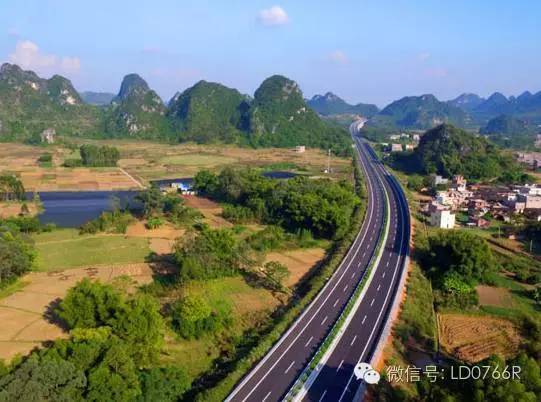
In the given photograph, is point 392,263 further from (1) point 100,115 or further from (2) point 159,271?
(1) point 100,115

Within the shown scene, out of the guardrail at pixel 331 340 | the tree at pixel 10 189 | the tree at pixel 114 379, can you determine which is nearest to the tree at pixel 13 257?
the tree at pixel 114 379

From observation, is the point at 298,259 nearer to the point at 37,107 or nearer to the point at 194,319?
the point at 194,319

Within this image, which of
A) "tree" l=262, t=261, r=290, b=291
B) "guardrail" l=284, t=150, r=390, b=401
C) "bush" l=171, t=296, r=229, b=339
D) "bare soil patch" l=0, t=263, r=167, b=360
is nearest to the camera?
"guardrail" l=284, t=150, r=390, b=401

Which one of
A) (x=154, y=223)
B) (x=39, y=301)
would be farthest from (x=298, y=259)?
(x=39, y=301)

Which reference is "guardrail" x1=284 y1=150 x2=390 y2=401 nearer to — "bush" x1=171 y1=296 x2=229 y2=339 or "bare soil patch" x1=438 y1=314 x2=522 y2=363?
"bare soil patch" x1=438 y1=314 x2=522 y2=363

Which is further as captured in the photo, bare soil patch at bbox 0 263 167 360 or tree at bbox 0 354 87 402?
bare soil patch at bbox 0 263 167 360

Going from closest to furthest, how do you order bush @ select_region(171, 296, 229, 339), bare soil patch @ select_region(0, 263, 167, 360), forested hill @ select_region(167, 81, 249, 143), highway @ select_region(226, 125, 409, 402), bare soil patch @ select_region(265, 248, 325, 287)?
1. highway @ select_region(226, 125, 409, 402)
2. bare soil patch @ select_region(0, 263, 167, 360)
3. bush @ select_region(171, 296, 229, 339)
4. bare soil patch @ select_region(265, 248, 325, 287)
5. forested hill @ select_region(167, 81, 249, 143)

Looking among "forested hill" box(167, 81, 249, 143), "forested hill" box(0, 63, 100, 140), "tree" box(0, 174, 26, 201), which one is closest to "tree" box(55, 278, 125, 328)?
"tree" box(0, 174, 26, 201)
